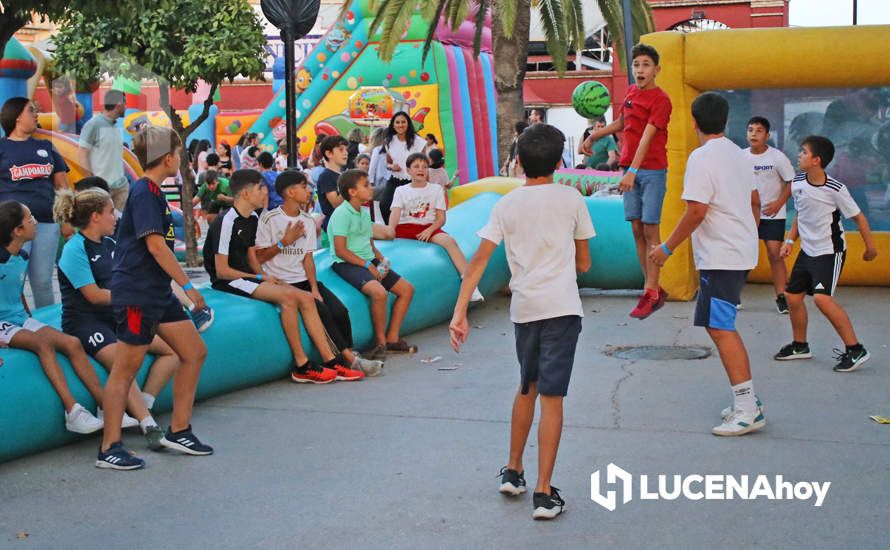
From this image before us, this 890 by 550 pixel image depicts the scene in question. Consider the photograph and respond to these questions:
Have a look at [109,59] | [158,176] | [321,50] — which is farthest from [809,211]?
[321,50]

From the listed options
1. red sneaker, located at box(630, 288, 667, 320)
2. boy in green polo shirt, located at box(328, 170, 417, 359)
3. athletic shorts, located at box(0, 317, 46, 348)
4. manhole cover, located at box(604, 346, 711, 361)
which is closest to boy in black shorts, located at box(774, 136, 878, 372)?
manhole cover, located at box(604, 346, 711, 361)

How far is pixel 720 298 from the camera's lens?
5.64m

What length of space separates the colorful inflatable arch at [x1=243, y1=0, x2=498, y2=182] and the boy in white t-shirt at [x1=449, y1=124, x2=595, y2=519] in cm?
1692

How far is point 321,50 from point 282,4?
14372 millimetres

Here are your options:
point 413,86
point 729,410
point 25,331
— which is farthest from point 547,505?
point 413,86

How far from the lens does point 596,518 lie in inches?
175

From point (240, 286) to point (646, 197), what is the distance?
2.78 m

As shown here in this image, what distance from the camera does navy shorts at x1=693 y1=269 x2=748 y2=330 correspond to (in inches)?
222

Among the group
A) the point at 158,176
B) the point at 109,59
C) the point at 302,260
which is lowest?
the point at 302,260

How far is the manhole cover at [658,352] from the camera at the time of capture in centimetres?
780

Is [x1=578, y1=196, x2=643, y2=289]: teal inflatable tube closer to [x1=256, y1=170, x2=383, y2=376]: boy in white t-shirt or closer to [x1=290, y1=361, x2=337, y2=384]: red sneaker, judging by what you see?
[x1=256, y1=170, x2=383, y2=376]: boy in white t-shirt

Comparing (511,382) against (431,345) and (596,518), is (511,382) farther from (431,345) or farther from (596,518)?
(596,518)

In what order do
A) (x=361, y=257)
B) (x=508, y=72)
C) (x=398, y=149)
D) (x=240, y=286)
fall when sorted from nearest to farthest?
(x=240, y=286), (x=361, y=257), (x=398, y=149), (x=508, y=72)

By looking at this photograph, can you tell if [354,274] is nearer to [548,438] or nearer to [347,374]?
[347,374]
